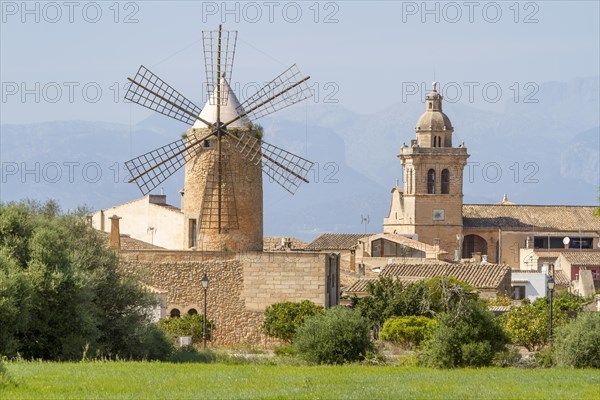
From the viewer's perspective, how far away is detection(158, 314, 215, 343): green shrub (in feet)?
132

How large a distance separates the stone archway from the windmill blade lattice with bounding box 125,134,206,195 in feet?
166

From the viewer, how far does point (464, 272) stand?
180 feet

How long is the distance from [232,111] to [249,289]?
15.6 ft

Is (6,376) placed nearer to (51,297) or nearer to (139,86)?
(51,297)

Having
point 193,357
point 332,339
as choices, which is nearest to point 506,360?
point 332,339

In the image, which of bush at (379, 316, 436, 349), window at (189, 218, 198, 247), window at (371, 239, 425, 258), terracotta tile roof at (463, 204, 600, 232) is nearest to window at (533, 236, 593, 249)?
terracotta tile roof at (463, 204, 600, 232)

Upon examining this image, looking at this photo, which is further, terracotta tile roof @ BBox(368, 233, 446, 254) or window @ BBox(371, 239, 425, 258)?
terracotta tile roof @ BBox(368, 233, 446, 254)

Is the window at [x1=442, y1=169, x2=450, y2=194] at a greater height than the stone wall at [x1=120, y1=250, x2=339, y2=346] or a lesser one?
greater

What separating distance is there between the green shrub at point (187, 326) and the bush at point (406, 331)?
4.63 m

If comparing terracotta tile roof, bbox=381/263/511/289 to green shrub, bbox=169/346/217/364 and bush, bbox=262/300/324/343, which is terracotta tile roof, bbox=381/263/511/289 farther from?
green shrub, bbox=169/346/217/364

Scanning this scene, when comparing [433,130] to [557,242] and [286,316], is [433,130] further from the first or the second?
[286,316]

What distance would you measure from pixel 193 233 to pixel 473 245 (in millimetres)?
51205

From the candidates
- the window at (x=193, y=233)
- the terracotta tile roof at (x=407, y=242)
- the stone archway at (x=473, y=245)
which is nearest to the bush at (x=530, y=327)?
the window at (x=193, y=233)

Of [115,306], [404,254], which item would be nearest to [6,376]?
[115,306]
